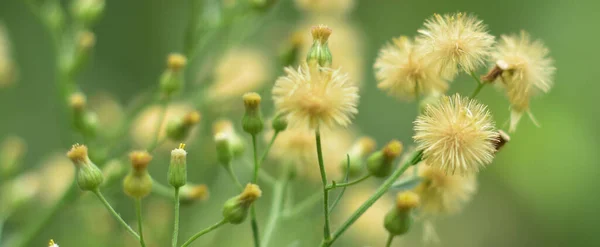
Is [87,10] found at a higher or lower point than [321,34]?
higher

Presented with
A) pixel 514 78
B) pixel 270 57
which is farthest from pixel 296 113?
pixel 270 57

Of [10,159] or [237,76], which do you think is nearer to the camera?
[10,159]

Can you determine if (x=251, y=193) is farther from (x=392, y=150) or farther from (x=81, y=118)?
(x=81, y=118)

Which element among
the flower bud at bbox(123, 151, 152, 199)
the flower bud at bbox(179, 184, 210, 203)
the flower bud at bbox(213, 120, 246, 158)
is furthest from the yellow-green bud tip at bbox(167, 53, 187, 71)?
the flower bud at bbox(123, 151, 152, 199)

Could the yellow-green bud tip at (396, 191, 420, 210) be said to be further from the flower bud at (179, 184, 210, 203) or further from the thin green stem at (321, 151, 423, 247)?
the flower bud at (179, 184, 210, 203)

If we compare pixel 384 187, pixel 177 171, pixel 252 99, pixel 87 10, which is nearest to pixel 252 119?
pixel 252 99

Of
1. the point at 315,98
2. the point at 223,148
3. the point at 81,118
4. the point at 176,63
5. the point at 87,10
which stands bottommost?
the point at 315,98

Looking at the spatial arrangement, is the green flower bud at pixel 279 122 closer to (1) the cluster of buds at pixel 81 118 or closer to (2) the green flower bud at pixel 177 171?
(2) the green flower bud at pixel 177 171
